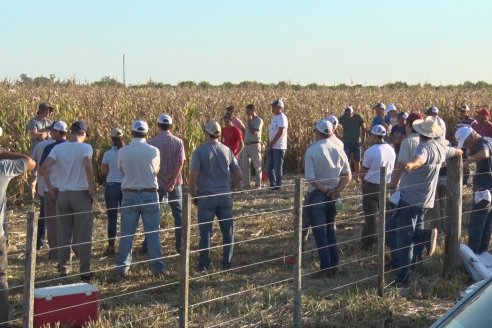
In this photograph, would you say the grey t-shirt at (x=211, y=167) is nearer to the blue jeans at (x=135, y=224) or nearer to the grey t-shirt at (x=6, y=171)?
the blue jeans at (x=135, y=224)

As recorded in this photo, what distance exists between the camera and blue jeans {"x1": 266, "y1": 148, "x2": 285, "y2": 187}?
18.5m

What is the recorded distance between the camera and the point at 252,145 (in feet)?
61.2

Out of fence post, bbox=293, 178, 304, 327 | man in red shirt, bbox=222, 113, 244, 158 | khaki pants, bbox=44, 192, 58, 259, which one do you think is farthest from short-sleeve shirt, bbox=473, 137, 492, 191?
man in red shirt, bbox=222, 113, 244, 158

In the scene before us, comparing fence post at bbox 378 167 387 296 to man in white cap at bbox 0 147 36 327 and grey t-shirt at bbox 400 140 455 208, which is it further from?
man in white cap at bbox 0 147 36 327

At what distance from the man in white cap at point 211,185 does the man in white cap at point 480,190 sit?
2.87 metres

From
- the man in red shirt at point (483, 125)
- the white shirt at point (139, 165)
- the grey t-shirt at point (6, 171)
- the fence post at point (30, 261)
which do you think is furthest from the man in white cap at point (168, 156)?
the man in red shirt at point (483, 125)

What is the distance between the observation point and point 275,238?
516 inches

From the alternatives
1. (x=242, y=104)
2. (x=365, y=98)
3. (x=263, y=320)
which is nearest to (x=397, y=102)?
(x=365, y=98)

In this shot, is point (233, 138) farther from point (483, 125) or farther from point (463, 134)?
point (463, 134)

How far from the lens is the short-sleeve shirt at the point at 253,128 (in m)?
18.4

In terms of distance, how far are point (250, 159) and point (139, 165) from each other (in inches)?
339

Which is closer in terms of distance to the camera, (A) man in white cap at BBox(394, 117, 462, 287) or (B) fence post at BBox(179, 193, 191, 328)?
(B) fence post at BBox(179, 193, 191, 328)

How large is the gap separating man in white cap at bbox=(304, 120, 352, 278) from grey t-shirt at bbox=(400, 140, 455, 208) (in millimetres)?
884

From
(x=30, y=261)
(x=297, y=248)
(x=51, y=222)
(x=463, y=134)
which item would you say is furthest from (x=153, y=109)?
(x=30, y=261)
